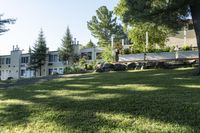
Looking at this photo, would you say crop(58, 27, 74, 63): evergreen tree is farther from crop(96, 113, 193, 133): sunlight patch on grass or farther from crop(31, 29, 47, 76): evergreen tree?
crop(96, 113, 193, 133): sunlight patch on grass

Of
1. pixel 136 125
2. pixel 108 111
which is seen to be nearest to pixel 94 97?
pixel 108 111

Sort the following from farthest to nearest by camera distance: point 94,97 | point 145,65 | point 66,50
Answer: point 66,50
point 145,65
point 94,97

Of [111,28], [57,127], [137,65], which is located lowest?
[57,127]

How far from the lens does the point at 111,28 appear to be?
6234 cm

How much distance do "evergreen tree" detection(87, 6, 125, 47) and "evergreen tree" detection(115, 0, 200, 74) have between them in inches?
1716

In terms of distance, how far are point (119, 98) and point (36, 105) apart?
7.79 feet

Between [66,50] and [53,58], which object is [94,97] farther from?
[53,58]

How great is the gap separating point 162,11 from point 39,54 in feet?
130

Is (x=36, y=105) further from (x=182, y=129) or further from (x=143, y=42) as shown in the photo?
(x=143, y=42)

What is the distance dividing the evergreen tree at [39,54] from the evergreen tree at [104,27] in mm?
11329

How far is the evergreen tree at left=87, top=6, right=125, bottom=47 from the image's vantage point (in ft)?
203

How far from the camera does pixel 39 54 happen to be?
54281 mm

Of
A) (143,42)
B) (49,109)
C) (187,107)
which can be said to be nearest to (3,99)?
(49,109)

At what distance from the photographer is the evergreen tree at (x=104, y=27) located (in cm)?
6179
